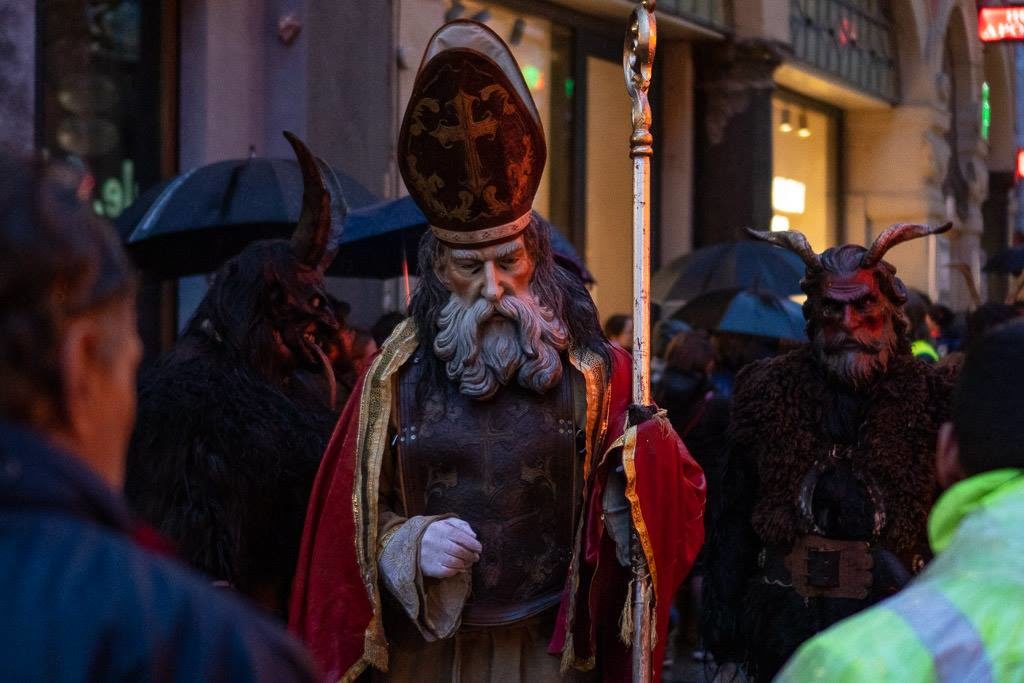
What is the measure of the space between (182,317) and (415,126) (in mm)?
5692

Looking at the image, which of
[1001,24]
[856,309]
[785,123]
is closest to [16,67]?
[856,309]

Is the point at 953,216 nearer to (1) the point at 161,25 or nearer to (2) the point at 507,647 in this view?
(1) the point at 161,25

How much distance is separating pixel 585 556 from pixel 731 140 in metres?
13.9

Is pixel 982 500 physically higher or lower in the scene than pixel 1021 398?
lower

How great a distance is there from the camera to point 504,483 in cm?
434

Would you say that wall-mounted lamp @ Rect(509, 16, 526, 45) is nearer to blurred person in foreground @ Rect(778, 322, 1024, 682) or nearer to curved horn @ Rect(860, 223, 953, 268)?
curved horn @ Rect(860, 223, 953, 268)

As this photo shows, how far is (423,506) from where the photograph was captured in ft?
14.5

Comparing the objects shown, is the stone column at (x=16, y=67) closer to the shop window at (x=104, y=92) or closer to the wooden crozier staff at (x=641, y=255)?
the shop window at (x=104, y=92)

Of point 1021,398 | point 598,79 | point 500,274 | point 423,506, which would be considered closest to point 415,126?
point 500,274

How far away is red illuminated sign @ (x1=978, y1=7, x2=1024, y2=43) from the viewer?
82.2ft

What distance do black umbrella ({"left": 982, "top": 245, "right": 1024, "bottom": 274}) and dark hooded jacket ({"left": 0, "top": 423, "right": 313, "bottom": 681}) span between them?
11.4 m

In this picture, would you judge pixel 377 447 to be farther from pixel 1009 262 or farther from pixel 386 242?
pixel 1009 262

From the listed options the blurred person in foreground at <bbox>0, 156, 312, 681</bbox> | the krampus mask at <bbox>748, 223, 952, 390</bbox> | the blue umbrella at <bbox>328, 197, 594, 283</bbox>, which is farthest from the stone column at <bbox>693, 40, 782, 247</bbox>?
the blurred person in foreground at <bbox>0, 156, 312, 681</bbox>

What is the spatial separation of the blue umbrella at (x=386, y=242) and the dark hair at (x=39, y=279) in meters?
4.77
